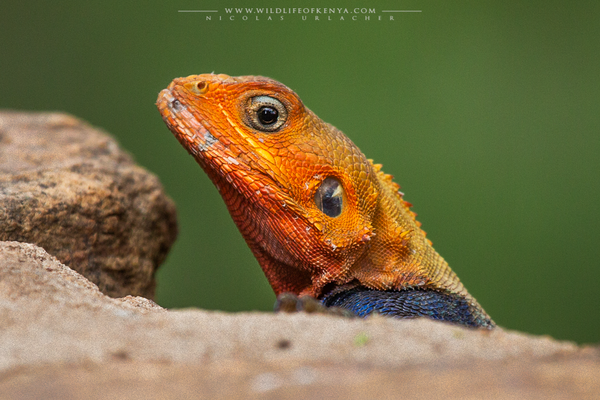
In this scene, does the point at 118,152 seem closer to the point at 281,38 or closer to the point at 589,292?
the point at 281,38

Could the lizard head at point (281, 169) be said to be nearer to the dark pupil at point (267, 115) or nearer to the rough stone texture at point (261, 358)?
the dark pupil at point (267, 115)

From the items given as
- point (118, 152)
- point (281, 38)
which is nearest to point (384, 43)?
point (281, 38)

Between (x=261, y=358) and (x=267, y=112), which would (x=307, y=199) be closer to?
(x=267, y=112)

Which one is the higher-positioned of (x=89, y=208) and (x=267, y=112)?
(x=267, y=112)

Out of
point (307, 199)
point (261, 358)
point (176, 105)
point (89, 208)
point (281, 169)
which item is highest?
point (176, 105)

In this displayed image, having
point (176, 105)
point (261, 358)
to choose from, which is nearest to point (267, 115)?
point (176, 105)

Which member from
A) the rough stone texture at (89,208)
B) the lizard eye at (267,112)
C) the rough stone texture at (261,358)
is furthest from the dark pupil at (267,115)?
the rough stone texture at (261,358)

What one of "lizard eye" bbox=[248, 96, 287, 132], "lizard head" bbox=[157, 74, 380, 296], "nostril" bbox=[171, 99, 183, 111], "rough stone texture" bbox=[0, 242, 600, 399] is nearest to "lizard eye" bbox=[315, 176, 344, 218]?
"lizard head" bbox=[157, 74, 380, 296]
